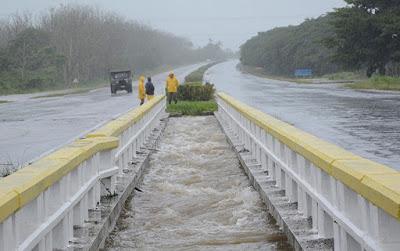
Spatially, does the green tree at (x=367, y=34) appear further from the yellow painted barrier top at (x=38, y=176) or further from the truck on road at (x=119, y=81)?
the yellow painted barrier top at (x=38, y=176)

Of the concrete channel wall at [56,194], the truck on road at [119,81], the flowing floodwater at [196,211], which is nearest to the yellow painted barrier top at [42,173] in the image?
the concrete channel wall at [56,194]

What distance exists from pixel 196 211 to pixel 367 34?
1566 inches

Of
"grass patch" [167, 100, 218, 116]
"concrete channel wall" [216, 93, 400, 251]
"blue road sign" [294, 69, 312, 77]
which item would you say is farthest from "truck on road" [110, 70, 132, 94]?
"concrete channel wall" [216, 93, 400, 251]

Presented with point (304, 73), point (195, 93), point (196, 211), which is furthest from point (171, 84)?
point (304, 73)

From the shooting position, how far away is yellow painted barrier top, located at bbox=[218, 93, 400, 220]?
12.6ft

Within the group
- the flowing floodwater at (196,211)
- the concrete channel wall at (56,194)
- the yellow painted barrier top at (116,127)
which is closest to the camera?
the concrete channel wall at (56,194)

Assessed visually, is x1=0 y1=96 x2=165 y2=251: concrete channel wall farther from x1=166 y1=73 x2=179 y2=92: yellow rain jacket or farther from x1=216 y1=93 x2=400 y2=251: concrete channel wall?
x1=166 y1=73 x2=179 y2=92: yellow rain jacket

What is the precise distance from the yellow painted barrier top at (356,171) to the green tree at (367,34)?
37781mm

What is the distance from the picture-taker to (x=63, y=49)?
75875 mm

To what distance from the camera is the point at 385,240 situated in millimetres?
4066

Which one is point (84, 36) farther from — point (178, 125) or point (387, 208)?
point (387, 208)

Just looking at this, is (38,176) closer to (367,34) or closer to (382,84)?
(382,84)

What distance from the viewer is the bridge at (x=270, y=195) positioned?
4.30 meters

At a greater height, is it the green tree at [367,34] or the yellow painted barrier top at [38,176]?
the green tree at [367,34]
